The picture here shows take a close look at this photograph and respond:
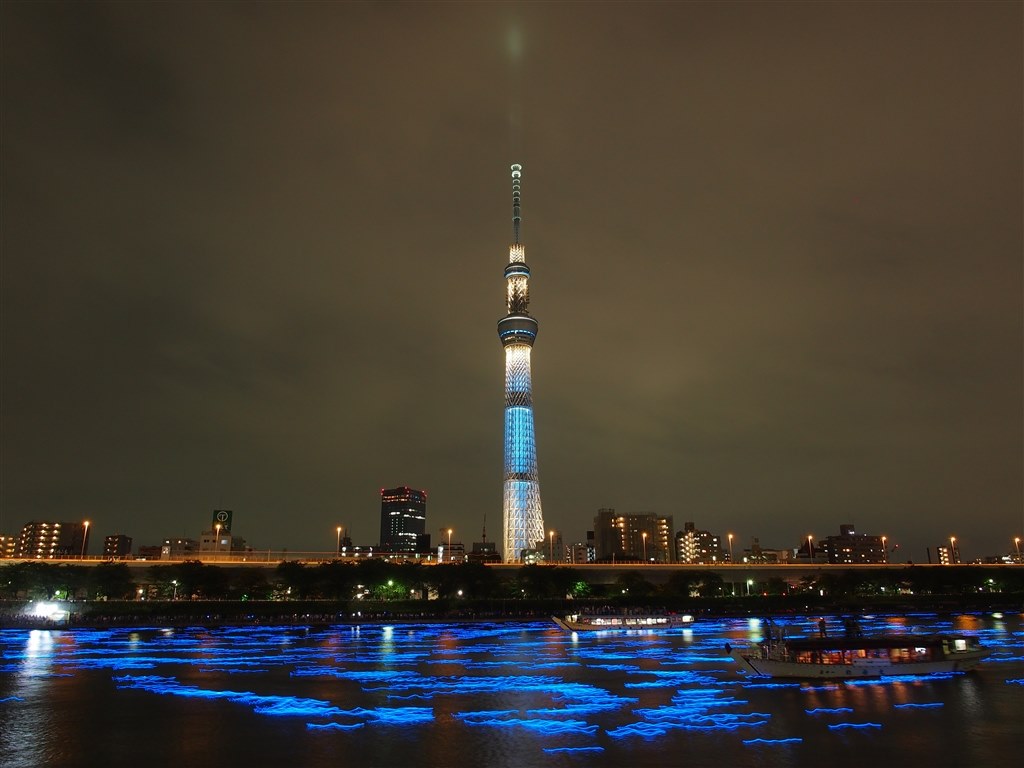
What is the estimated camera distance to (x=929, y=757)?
90.0 ft

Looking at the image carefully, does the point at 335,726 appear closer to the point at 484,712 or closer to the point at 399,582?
the point at 484,712

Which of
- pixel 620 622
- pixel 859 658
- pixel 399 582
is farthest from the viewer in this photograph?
pixel 399 582

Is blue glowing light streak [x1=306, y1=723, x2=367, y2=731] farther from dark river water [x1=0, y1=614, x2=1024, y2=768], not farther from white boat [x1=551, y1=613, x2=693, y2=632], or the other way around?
white boat [x1=551, y1=613, x2=693, y2=632]

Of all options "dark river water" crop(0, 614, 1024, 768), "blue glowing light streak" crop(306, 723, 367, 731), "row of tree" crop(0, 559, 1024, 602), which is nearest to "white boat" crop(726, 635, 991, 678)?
"dark river water" crop(0, 614, 1024, 768)

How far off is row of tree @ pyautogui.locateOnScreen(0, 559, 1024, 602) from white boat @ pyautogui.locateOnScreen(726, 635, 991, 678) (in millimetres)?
78648

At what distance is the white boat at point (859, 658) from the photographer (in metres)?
45.1

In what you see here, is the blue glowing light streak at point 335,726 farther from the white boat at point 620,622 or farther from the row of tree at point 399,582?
the row of tree at point 399,582

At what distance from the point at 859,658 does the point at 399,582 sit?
89.1 m

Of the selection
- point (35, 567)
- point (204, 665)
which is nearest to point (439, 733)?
point (204, 665)

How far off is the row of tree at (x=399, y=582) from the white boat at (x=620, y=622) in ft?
77.7

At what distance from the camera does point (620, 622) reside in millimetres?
94062

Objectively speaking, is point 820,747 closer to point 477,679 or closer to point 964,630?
point 477,679

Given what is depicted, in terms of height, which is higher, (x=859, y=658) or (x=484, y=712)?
(x=859, y=658)

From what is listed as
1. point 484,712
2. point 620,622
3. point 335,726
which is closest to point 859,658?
point 484,712
